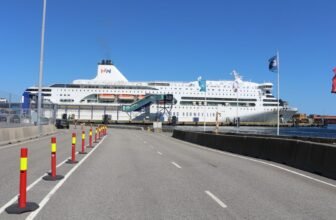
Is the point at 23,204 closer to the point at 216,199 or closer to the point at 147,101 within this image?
the point at 216,199

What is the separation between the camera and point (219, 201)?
29.6 feet

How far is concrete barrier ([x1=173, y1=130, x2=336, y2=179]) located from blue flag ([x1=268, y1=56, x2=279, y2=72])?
14.8 meters

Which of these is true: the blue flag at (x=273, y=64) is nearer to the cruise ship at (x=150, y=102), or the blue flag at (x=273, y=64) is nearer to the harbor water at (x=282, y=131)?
the harbor water at (x=282, y=131)

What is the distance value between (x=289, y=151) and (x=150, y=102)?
3890 inches

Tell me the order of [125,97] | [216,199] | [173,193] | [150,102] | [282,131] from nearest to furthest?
1. [216,199]
2. [173,193]
3. [282,131]
4. [150,102]
5. [125,97]

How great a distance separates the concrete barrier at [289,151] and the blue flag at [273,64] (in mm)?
14764

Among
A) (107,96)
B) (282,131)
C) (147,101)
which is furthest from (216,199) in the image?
(107,96)

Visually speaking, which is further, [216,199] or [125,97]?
[125,97]

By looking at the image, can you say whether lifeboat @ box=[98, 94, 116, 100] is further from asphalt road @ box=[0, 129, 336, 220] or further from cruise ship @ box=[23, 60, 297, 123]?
asphalt road @ box=[0, 129, 336, 220]

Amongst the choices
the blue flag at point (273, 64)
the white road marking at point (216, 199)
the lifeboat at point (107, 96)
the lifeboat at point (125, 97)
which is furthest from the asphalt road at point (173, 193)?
the lifeboat at point (125, 97)

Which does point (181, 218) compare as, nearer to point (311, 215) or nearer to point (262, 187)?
point (311, 215)

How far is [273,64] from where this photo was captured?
137 feet

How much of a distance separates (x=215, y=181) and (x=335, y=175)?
3.61 metres

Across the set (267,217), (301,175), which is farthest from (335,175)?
(267,217)
